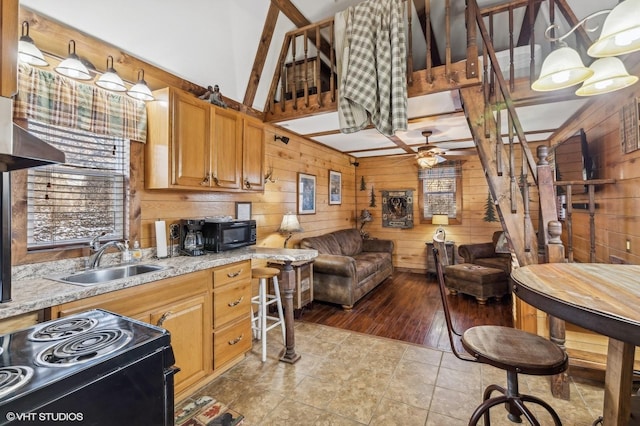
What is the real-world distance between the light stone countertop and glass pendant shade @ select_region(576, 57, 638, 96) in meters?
2.23

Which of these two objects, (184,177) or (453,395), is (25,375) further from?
(453,395)

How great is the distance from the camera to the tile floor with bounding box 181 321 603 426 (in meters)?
1.87

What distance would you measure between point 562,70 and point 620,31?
316mm

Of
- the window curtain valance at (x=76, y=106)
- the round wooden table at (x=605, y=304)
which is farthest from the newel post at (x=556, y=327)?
the window curtain valance at (x=76, y=106)

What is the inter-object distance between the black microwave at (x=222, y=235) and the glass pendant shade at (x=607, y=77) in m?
2.80

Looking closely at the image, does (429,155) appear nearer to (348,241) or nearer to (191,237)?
(348,241)

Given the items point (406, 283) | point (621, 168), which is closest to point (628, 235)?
point (621, 168)

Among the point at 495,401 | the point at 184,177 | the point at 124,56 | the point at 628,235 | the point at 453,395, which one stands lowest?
the point at 453,395

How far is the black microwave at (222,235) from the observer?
257 centimetres

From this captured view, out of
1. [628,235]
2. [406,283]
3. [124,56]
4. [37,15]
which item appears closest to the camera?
[37,15]

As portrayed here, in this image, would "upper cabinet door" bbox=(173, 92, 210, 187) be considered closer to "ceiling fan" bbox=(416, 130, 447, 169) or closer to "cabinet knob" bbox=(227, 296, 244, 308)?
"cabinet knob" bbox=(227, 296, 244, 308)

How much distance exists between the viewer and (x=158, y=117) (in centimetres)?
231

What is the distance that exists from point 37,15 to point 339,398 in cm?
320

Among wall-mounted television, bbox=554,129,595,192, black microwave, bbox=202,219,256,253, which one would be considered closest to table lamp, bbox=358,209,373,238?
wall-mounted television, bbox=554,129,595,192
